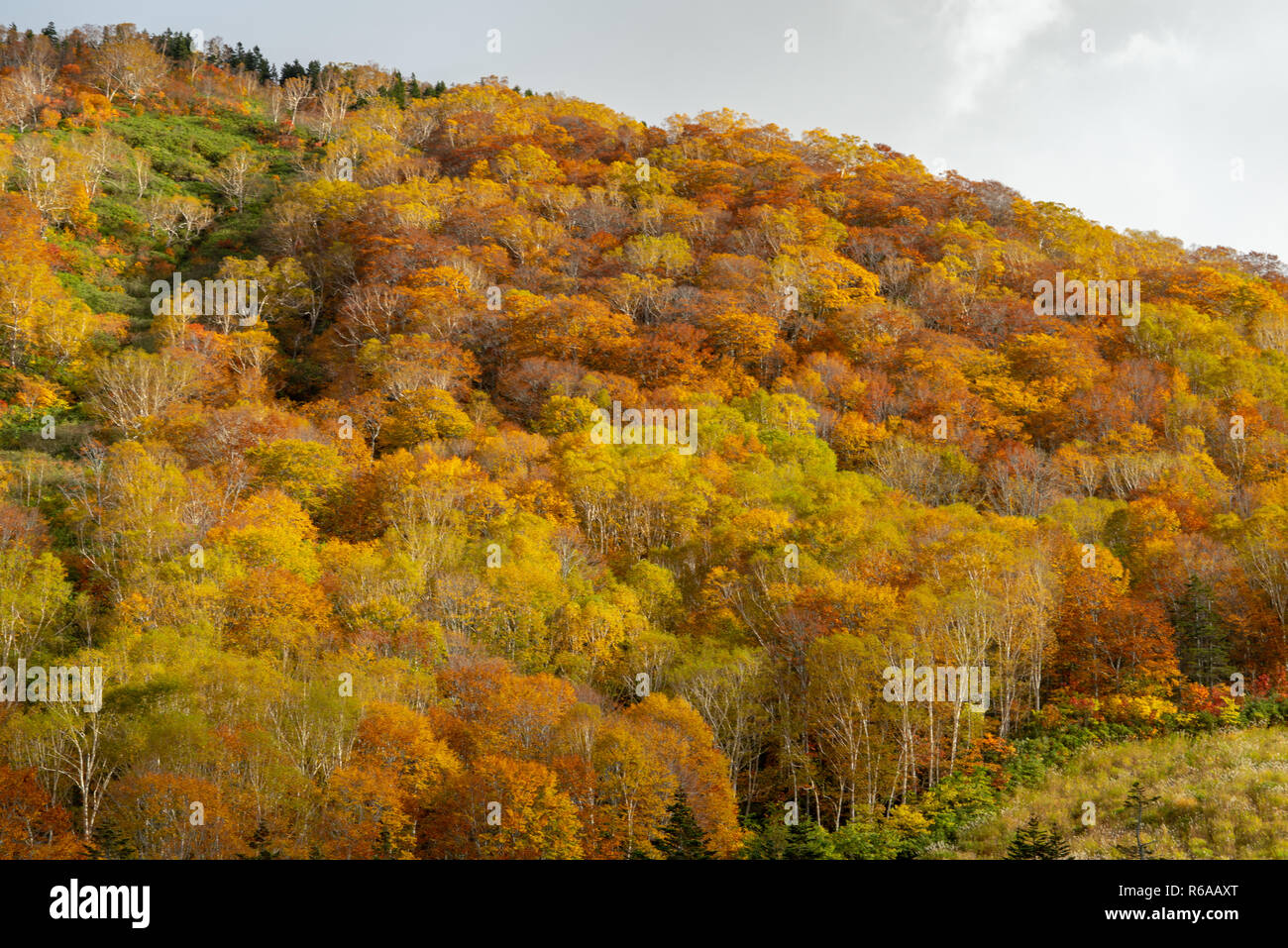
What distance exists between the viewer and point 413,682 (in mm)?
36375

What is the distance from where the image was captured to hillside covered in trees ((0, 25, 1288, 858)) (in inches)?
1284

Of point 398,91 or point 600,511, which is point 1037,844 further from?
point 398,91

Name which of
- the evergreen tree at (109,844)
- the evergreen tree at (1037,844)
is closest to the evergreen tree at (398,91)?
the evergreen tree at (109,844)

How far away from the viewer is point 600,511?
5244cm

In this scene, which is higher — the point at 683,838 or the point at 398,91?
the point at 398,91

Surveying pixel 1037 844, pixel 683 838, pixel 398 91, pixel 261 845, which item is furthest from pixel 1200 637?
pixel 398 91

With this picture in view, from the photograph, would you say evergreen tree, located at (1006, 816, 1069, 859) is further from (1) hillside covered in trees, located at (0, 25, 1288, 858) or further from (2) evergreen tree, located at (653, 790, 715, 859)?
(2) evergreen tree, located at (653, 790, 715, 859)

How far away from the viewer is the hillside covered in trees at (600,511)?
32625 mm

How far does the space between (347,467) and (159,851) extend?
30.1m

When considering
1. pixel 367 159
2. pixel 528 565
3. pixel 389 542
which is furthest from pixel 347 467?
pixel 367 159

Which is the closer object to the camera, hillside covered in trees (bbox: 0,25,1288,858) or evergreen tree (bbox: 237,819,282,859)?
evergreen tree (bbox: 237,819,282,859)

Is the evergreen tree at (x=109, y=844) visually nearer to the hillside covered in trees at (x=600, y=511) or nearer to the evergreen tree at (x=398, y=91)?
the hillside covered in trees at (x=600, y=511)

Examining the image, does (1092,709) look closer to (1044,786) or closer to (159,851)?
(1044,786)

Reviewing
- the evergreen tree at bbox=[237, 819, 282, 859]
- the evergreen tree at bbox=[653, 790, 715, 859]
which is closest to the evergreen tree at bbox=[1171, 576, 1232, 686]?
the evergreen tree at bbox=[653, 790, 715, 859]
